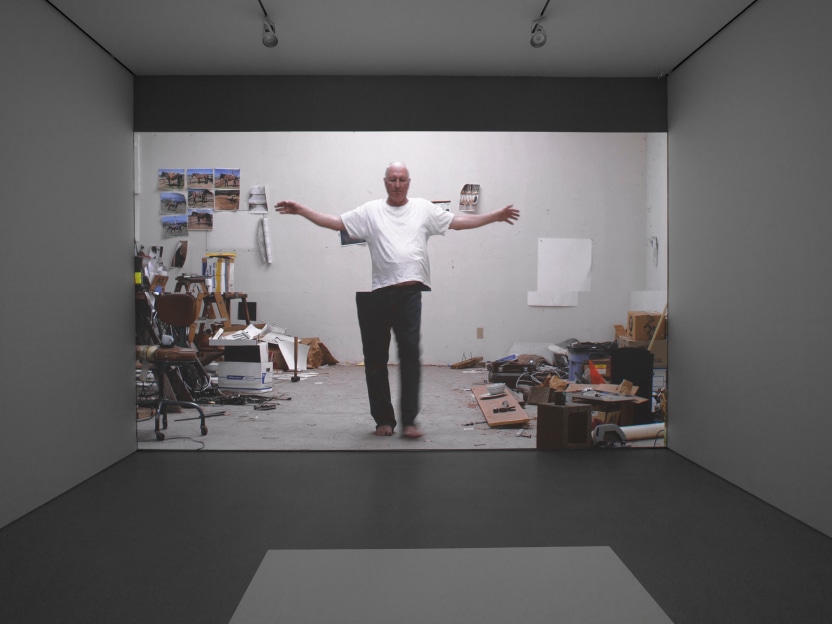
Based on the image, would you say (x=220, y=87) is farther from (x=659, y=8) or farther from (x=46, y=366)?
(x=659, y=8)

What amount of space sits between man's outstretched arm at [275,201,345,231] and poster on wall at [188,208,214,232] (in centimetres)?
70

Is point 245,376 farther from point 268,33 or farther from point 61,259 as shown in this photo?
point 268,33

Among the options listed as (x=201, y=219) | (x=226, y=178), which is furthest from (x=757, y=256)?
(x=201, y=219)

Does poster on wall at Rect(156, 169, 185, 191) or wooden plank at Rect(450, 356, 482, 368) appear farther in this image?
wooden plank at Rect(450, 356, 482, 368)

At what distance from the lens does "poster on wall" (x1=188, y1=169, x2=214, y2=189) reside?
400 cm

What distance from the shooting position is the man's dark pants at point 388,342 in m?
3.82

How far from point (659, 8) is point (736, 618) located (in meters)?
2.78

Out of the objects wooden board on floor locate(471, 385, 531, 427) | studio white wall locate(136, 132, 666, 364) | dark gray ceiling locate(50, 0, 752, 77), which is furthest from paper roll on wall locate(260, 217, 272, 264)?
wooden board on floor locate(471, 385, 531, 427)

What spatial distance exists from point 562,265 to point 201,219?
2723mm

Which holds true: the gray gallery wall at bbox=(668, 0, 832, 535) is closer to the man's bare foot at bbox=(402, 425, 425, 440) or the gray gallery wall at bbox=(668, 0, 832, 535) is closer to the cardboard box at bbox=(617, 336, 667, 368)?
the cardboard box at bbox=(617, 336, 667, 368)

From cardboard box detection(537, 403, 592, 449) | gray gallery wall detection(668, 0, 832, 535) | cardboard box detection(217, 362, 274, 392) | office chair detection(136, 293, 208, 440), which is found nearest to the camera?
gray gallery wall detection(668, 0, 832, 535)

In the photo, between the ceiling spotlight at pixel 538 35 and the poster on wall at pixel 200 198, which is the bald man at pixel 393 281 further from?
the ceiling spotlight at pixel 538 35

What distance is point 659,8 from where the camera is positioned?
9.45 ft

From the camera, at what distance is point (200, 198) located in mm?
4188
